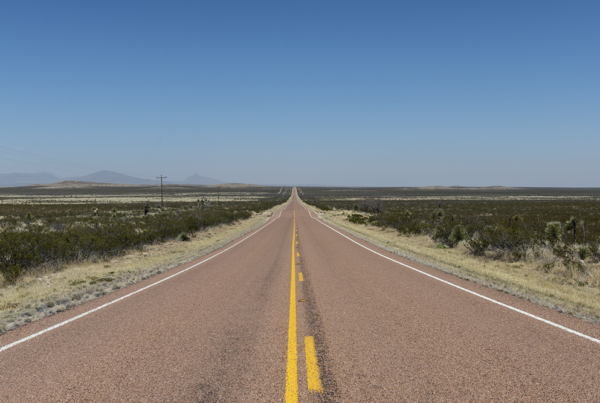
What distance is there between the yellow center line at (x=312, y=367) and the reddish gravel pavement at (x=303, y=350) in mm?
67

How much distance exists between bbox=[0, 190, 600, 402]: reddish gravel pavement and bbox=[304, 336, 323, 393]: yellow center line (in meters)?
0.07

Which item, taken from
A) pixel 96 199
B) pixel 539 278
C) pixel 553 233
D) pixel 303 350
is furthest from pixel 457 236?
pixel 96 199

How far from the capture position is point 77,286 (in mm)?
9211

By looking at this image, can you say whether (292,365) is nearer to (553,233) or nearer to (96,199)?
(553,233)

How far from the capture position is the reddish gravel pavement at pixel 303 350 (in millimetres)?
3680

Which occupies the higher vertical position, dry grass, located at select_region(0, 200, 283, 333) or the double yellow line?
the double yellow line

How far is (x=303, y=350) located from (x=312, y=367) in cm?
52

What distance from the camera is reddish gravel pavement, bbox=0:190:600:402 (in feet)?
12.1

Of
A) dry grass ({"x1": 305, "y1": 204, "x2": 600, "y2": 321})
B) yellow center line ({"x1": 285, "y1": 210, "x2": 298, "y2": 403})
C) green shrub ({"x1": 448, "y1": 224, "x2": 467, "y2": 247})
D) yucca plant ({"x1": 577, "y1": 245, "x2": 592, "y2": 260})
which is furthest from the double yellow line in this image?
green shrub ({"x1": 448, "y1": 224, "x2": 467, "y2": 247})

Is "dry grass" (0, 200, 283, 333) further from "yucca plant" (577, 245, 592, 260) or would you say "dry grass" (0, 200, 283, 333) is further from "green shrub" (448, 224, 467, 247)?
"yucca plant" (577, 245, 592, 260)

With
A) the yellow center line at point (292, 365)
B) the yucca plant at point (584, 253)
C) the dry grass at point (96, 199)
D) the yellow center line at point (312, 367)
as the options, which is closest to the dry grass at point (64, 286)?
the yellow center line at point (292, 365)

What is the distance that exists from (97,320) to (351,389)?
5.11 meters

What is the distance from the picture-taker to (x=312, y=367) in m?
4.20

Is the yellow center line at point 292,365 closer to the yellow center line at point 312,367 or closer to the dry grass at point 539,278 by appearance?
the yellow center line at point 312,367
